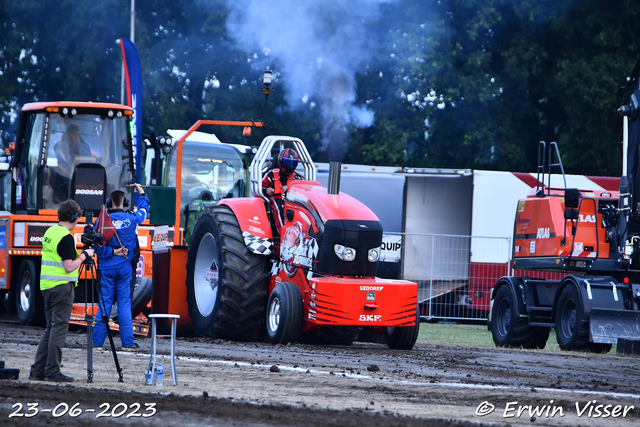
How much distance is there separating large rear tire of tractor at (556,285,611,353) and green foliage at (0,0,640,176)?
12149 mm

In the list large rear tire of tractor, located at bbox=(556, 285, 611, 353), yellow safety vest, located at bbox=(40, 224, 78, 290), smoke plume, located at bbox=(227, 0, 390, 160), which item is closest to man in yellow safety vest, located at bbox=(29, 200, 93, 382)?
yellow safety vest, located at bbox=(40, 224, 78, 290)

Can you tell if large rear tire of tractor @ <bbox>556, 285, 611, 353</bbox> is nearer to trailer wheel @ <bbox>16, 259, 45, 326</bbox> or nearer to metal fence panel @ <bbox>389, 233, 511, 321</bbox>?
metal fence panel @ <bbox>389, 233, 511, 321</bbox>

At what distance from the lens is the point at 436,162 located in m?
30.4

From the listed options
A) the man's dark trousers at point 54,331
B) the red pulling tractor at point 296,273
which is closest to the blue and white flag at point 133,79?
the red pulling tractor at point 296,273

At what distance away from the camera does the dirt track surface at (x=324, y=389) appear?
5852 millimetres

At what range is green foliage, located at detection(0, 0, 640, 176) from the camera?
2658 centimetres

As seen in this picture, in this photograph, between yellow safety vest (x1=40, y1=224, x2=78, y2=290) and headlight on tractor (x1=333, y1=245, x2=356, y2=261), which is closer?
yellow safety vest (x1=40, y1=224, x2=78, y2=290)

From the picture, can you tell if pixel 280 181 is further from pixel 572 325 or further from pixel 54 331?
pixel 54 331

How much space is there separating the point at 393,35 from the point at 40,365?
63.4 feet

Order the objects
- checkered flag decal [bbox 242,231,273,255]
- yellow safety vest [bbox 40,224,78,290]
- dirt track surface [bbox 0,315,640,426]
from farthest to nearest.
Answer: checkered flag decal [bbox 242,231,273,255], yellow safety vest [bbox 40,224,78,290], dirt track surface [bbox 0,315,640,426]

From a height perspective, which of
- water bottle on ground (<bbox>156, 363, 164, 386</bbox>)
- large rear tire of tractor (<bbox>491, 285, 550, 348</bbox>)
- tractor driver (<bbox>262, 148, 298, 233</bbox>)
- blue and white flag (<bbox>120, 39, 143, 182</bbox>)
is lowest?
large rear tire of tractor (<bbox>491, 285, 550, 348</bbox>)

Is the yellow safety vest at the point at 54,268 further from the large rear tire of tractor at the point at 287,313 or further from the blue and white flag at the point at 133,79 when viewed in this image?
the blue and white flag at the point at 133,79

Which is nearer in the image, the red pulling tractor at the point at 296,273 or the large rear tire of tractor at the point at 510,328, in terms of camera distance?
the red pulling tractor at the point at 296,273

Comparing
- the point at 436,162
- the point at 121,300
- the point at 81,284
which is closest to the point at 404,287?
the point at 121,300
